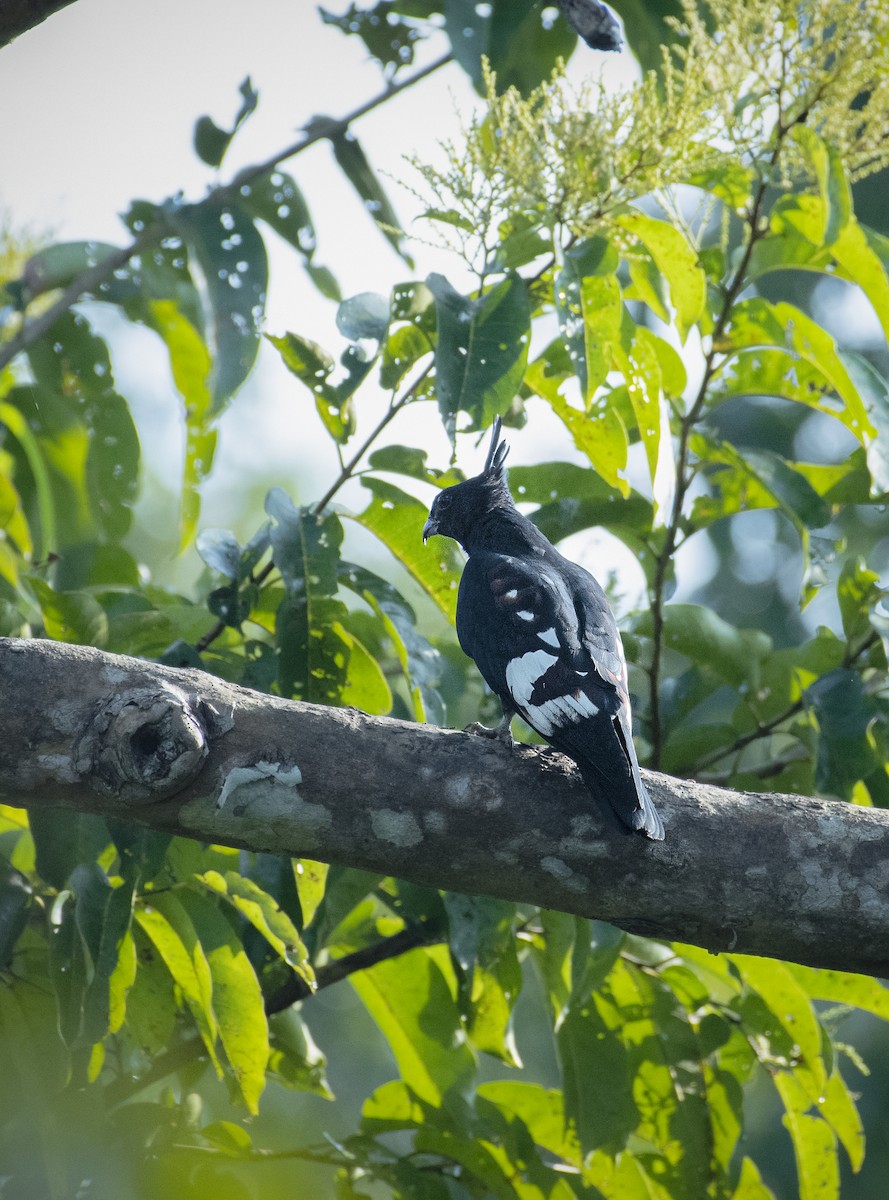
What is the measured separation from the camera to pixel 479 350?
2.26 metres

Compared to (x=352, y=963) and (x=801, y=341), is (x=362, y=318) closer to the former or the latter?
(x=801, y=341)

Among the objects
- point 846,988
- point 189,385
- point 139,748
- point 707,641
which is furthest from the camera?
point 189,385

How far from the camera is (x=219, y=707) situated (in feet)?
5.87

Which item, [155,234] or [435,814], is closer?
[435,814]

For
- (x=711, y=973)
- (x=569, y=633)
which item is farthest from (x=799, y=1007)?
(x=569, y=633)

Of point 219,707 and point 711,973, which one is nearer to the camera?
point 219,707

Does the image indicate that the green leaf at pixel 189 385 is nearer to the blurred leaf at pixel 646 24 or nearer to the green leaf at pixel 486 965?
the green leaf at pixel 486 965

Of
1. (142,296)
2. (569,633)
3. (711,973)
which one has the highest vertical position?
(142,296)

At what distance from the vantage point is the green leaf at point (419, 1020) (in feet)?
8.27

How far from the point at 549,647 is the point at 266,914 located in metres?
0.75

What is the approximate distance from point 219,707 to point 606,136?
145 cm

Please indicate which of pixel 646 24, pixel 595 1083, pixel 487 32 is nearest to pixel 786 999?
pixel 595 1083

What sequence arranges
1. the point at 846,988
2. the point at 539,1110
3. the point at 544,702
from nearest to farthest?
the point at 544,702
the point at 846,988
the point at 539,1110

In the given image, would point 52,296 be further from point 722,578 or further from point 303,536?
point 722,578
